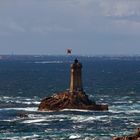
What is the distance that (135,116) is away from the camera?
110875 millimetres

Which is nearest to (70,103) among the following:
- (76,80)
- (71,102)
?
(71,102)

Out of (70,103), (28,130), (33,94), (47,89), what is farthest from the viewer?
(47,89)

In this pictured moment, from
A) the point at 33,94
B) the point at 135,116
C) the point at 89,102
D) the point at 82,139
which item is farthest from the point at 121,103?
the point at 82,139

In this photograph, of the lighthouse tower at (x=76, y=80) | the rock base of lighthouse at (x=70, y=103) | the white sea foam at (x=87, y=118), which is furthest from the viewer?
the lighthouse tower at (x=76, y=80)

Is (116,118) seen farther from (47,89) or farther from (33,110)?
(47,89)

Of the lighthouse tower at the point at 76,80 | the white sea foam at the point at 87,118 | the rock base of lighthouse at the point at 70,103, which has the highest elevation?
the lighthouse tower at the point at 76,80

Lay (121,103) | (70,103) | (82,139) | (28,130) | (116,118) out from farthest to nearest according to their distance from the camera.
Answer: (121,103) → (70,103) → (116,118) → (28,130) → (82,139)

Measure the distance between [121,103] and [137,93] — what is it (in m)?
30.3

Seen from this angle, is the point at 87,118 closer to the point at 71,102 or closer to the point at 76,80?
the point at 71,102

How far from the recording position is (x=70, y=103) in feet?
394

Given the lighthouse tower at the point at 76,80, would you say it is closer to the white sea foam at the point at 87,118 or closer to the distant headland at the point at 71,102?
the distant headland at the point at 71,102

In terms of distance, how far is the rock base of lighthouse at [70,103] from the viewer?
11956 centimetres

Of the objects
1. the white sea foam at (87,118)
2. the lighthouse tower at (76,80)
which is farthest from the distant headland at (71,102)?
the white sea foam at (87,118)

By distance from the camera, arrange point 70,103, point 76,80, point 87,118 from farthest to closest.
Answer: point 76,80, point 70,103, point 87,118
